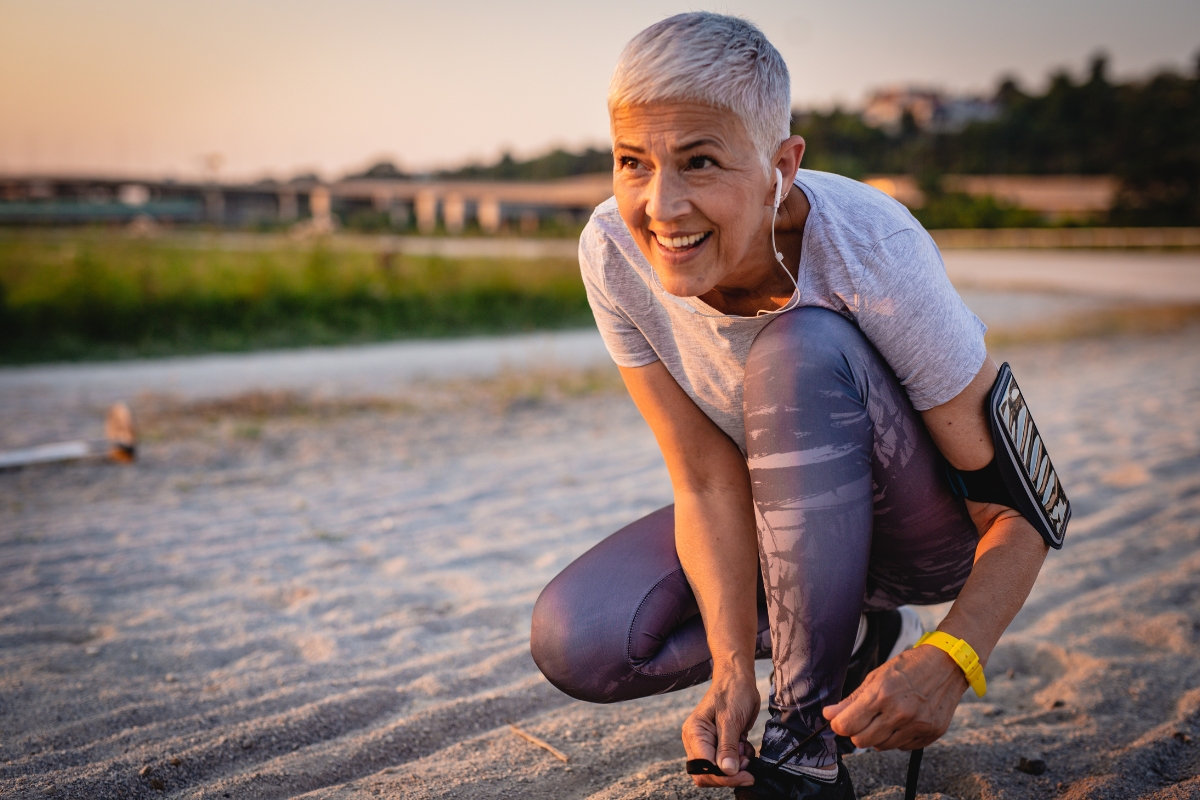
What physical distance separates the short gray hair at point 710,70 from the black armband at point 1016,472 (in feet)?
1.96

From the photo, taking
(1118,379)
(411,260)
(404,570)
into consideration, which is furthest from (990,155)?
(404,570)

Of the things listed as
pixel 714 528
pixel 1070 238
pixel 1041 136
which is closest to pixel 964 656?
pixel 714 528

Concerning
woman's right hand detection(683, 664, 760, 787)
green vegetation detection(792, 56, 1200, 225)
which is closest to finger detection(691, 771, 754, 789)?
woman's right hand detection(683, 664, 760, 787)

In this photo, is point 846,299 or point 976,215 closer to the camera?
point 846,299

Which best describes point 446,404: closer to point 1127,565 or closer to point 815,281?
point 1127,565

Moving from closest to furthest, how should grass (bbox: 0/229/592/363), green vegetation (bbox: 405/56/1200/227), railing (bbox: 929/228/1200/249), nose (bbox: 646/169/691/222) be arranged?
1. nose (bbox: 646/169/691/222)
2. grass (bbox: 0/229/592/363)
3. railing (bbox: 929/228/1200/249)
4. green vegetation (bbox: 405/56/1200/227)

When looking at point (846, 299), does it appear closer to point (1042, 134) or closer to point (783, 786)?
point (783, 786)

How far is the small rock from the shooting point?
1.80 m

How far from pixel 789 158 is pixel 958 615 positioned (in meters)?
0.83

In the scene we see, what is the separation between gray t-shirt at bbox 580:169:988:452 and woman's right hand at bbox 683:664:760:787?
499 millimetres

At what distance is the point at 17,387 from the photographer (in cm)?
671

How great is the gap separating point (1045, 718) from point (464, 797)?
136 centimetres

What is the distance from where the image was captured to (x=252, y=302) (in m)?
10.7

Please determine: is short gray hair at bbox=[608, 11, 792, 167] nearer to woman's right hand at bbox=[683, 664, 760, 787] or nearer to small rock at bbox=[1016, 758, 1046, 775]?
woman's right hand at bbox=[683, 664, 760, 787]
